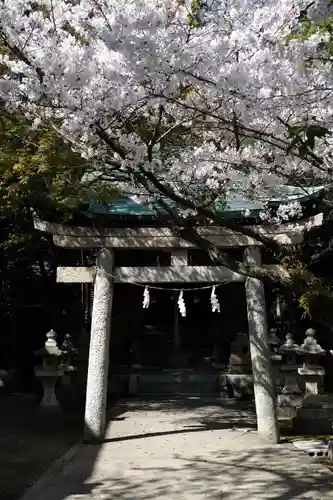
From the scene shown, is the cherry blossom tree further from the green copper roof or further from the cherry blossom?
the green copper roof

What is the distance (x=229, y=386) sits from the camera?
12.5 meters

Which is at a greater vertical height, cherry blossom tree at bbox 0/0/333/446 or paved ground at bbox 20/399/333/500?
cherry blossom tree at bbox 0/0/333/446

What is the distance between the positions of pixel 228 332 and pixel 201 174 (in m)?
8.87

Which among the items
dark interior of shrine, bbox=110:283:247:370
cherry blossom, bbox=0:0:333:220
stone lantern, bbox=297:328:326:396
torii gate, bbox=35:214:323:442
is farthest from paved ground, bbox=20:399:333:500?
dark interior of shrine, bbox=110:283:247:370

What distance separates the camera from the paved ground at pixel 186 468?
5.46m

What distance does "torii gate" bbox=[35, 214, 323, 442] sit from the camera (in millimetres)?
8023

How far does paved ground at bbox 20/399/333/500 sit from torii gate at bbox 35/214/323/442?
1.75 ft

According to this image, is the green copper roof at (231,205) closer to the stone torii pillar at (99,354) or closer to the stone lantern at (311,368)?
the stone torii pillar at (99,354)

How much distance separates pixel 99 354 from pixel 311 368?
5.21 meters

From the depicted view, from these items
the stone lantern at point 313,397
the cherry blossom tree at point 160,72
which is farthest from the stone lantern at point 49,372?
the cherry blossom tree at point 160,72

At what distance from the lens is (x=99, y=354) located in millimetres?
8141

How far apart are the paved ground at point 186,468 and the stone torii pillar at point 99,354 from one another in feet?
0.93

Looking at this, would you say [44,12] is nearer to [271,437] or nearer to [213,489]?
[213,489]

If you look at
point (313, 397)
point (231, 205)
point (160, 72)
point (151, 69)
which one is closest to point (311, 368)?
point (313, 397)
